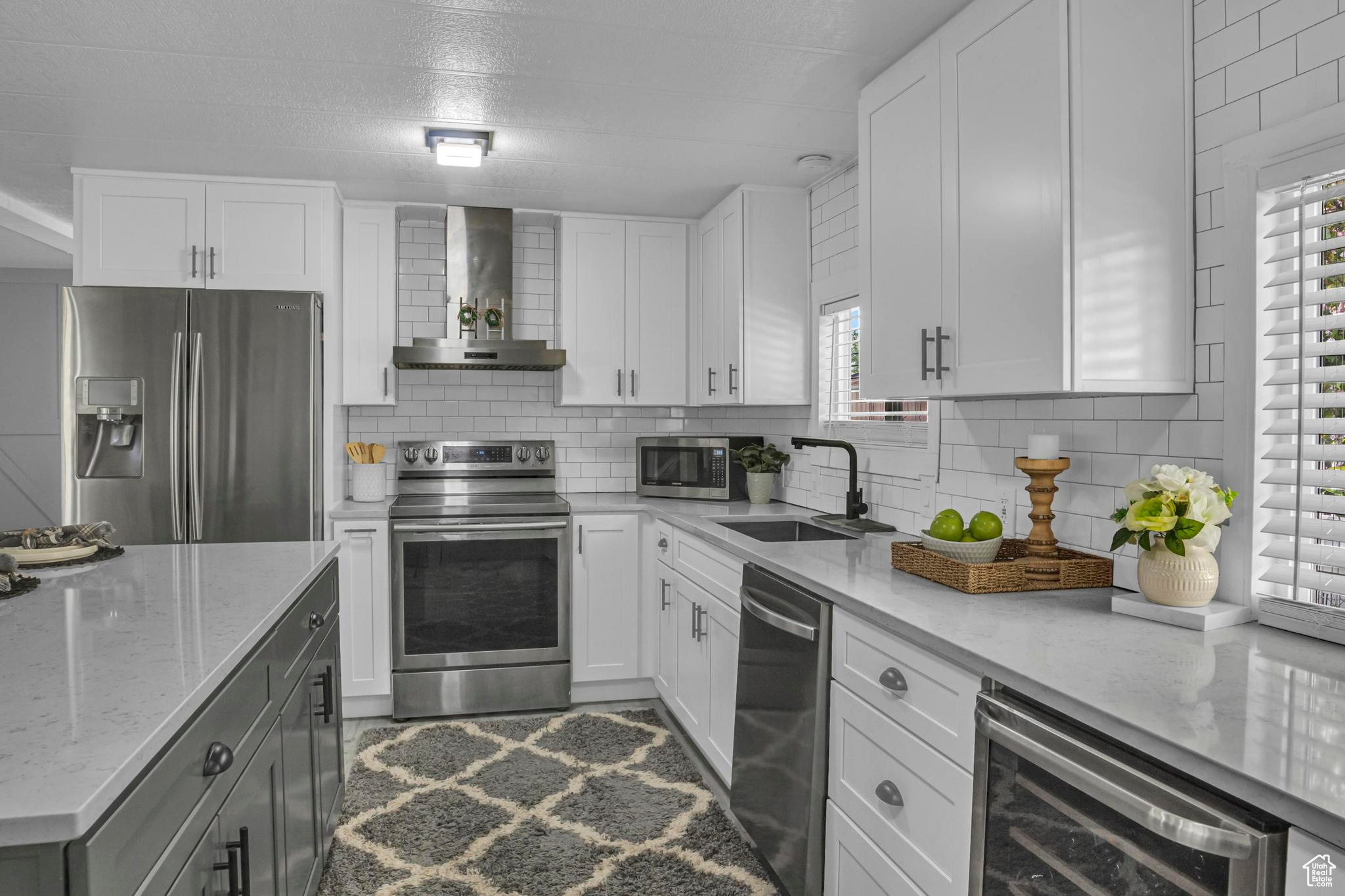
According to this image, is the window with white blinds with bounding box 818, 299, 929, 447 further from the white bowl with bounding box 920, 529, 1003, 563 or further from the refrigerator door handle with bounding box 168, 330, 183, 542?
the refrigerator door handle with bounding box 168, 330, 183, 542

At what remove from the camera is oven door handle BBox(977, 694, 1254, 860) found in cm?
97

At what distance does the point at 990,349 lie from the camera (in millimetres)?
1932

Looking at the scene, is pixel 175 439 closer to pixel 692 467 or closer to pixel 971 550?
pixel 692 467

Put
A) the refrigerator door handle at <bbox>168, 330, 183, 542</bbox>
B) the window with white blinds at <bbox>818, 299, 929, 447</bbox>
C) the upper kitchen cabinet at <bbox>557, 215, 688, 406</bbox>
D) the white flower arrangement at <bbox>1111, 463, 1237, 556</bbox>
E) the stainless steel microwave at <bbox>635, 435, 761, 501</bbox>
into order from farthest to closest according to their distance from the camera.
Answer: the upper kitchen cabinet at <bbox>557, 215, 688, 406</bbox> < the stainless steel microwave at <bbox>635, 435, 761, 501</bbox> < the refrigerator door handle at <bbox>168, 330, 183, 542</bbox> < the window with white blinds at <bbox>818, 299, 929, 447</bbox> < the white flower arrangement at <bbox>1111, 463, 1237, 556</bbox>

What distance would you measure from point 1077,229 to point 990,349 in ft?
1.09

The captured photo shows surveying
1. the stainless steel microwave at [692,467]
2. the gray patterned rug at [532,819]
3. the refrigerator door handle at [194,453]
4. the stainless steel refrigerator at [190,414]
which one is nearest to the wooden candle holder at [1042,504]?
the gray patterned rug at [532,819]

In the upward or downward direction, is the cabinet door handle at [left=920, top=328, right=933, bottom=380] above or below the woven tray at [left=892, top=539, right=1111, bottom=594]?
above

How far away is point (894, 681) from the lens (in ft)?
5.54

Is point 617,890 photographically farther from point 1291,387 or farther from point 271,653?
point 1291,387

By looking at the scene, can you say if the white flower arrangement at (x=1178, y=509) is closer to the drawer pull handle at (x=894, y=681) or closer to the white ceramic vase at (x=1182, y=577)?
the white ceramic vase at (x=1182, y=577)

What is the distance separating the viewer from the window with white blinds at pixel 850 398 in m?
2.93

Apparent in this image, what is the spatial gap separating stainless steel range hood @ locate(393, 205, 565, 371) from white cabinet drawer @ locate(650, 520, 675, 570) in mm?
911

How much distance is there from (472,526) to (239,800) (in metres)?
2.16

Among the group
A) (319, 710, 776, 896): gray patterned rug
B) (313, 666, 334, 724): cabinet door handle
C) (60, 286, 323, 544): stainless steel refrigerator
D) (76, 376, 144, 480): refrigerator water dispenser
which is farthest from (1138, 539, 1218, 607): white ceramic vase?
(76, 376, 144, 480): refrigerator water dispenser
